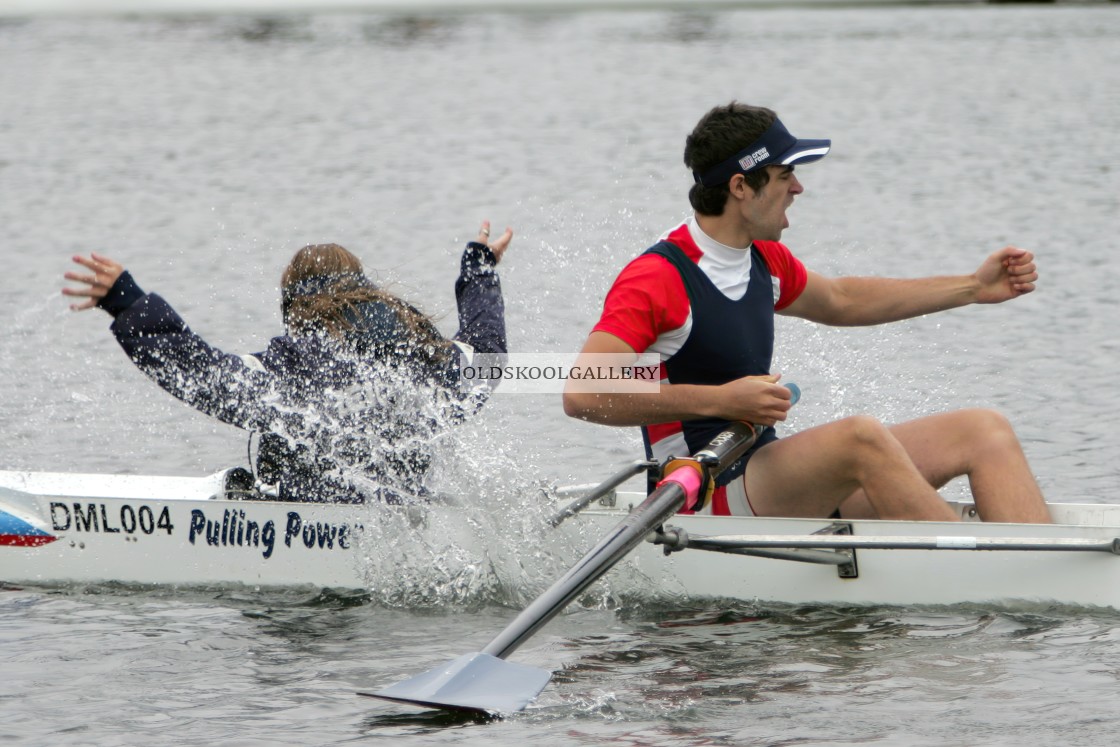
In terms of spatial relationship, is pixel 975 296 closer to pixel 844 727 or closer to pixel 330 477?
pixel 844 727

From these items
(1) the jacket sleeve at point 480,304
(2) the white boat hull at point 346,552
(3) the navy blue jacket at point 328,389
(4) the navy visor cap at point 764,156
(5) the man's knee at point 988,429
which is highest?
(4) the navy visor cap at point 764,156

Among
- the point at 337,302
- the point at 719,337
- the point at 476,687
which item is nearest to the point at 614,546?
the point at 476,687

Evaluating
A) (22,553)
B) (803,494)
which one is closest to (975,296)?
(803,494)

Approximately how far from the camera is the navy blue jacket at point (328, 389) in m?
6.19

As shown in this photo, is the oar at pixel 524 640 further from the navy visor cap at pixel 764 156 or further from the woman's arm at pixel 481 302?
the woman's arm at pixel 481 302

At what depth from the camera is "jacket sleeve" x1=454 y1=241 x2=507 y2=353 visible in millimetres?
6598

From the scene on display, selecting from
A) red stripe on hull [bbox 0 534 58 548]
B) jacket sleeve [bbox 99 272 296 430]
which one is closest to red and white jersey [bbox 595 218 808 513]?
jacket sleeve [bbox 99 272 296 430]

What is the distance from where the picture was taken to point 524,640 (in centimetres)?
546

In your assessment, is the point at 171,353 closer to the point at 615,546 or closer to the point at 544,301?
the point at 615,546

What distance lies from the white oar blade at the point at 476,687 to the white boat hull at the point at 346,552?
993 mm

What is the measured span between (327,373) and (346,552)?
789 millimetres

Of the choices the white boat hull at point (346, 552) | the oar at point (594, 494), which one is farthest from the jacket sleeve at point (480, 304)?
the white boat hull at point (346, 552)

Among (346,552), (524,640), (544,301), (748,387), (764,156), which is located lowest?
(524,640)

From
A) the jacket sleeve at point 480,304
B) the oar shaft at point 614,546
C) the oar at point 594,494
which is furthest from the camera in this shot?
the jacket sleeve at point 480,304
